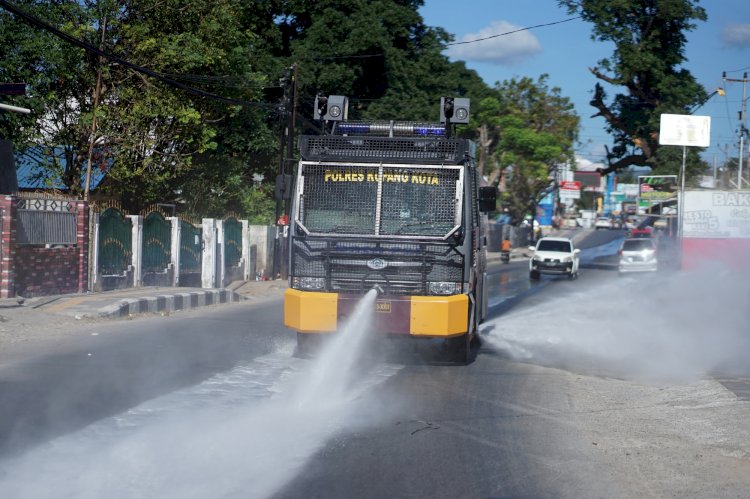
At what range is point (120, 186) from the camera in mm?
28297

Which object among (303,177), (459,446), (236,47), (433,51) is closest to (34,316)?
(303,177)

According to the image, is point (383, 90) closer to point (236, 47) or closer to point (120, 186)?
point (236, 47)

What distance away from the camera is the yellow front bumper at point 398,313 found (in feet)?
35.4

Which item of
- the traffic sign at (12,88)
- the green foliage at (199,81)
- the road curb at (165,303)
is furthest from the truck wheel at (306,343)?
the green foliage at (199,81)

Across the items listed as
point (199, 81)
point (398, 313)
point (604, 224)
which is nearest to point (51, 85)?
point (199, 81)

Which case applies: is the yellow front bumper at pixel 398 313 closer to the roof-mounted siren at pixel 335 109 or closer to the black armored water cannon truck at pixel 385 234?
the black armored water cannon truck at pixel 385 234

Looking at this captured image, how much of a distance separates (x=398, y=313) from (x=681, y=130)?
39967 millimetres

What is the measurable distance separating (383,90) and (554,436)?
36501 mm

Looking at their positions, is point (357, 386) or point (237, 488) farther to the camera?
point (357, 386)

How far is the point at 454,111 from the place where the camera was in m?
12.5

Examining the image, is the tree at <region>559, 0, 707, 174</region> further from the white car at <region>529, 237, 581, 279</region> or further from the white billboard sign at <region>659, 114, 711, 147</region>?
the white car at <region>529, 237, 581, 279</region>

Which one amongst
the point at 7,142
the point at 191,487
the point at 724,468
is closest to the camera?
the point at 191,487

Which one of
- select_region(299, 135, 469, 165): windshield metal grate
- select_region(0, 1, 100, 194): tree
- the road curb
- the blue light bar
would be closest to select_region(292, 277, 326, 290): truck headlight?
select_region(299, 135, 469, 165): windshield metal grate

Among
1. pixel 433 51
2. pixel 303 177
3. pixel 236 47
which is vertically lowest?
pixel 303 177
